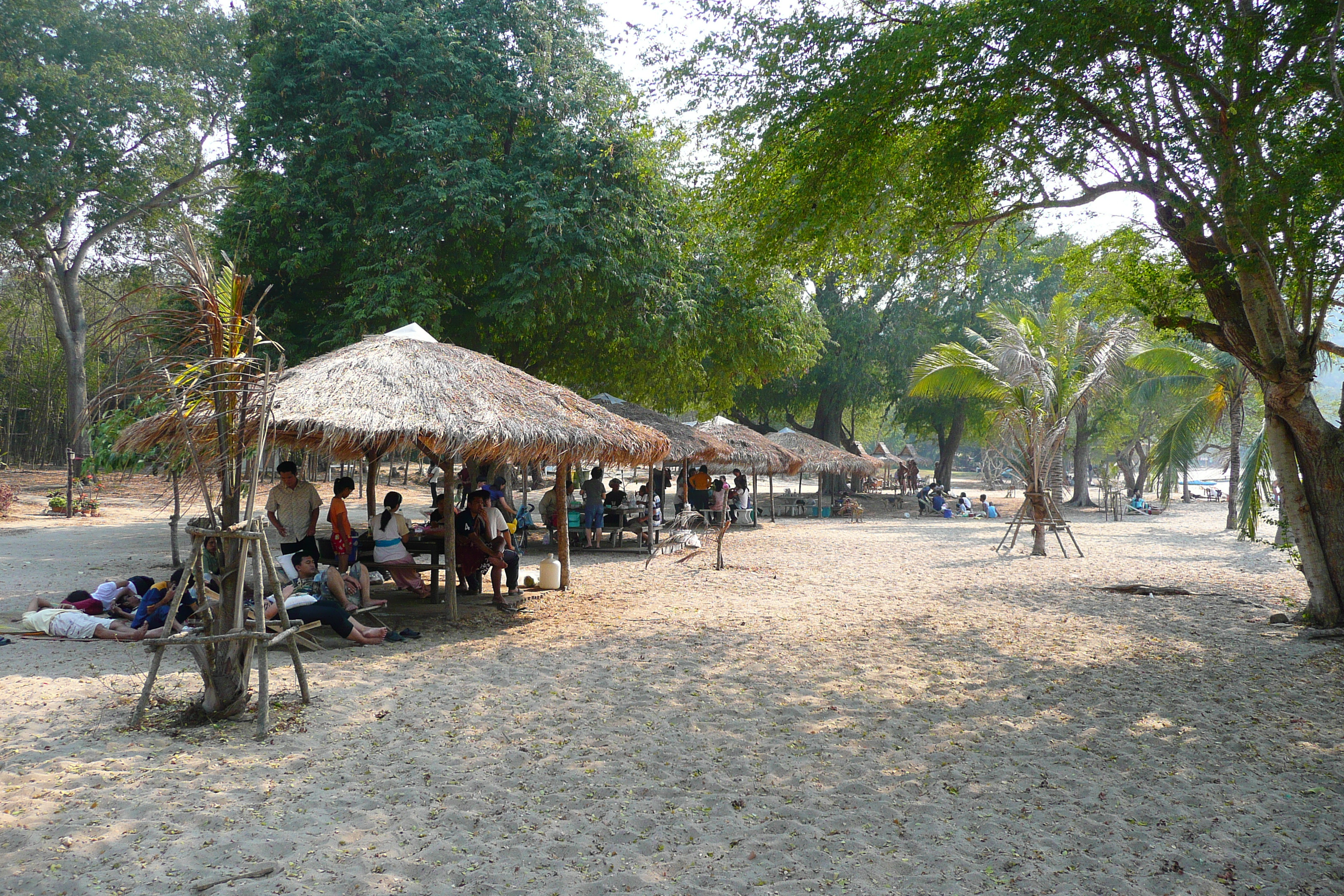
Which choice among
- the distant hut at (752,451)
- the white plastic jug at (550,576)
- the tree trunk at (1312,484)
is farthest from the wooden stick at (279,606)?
the distant hut at (752,451)

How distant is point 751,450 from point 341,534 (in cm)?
1353

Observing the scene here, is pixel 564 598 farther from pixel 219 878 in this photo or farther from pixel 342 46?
pixel 342 46

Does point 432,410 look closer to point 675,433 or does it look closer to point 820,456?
point 675,433

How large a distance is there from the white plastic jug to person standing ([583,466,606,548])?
4.25 metres

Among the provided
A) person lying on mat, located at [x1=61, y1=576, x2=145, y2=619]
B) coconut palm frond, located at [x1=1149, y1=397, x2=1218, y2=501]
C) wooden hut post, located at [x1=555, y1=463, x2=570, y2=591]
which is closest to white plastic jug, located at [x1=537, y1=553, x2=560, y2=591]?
wooden hut post, located at [x1=555, y1=463, x2=570, y2=591]

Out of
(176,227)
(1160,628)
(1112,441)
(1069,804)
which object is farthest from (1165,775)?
(1112,441)

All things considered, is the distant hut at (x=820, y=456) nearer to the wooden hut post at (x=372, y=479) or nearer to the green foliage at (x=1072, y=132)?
the wooden hut post at (x=372, y=479)

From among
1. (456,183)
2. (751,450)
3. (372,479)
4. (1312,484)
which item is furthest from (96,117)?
(1312,484)

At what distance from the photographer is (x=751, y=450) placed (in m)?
20.7

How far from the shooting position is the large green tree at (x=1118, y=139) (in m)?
6.43

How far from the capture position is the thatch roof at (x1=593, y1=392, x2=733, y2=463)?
15312 millimetres

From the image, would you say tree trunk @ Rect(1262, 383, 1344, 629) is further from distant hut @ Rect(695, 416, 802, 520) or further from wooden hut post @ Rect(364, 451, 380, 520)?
distant hut @ Rect(695, 416, 802, 520)

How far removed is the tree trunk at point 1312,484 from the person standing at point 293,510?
9327 mm

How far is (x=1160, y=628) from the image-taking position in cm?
862
